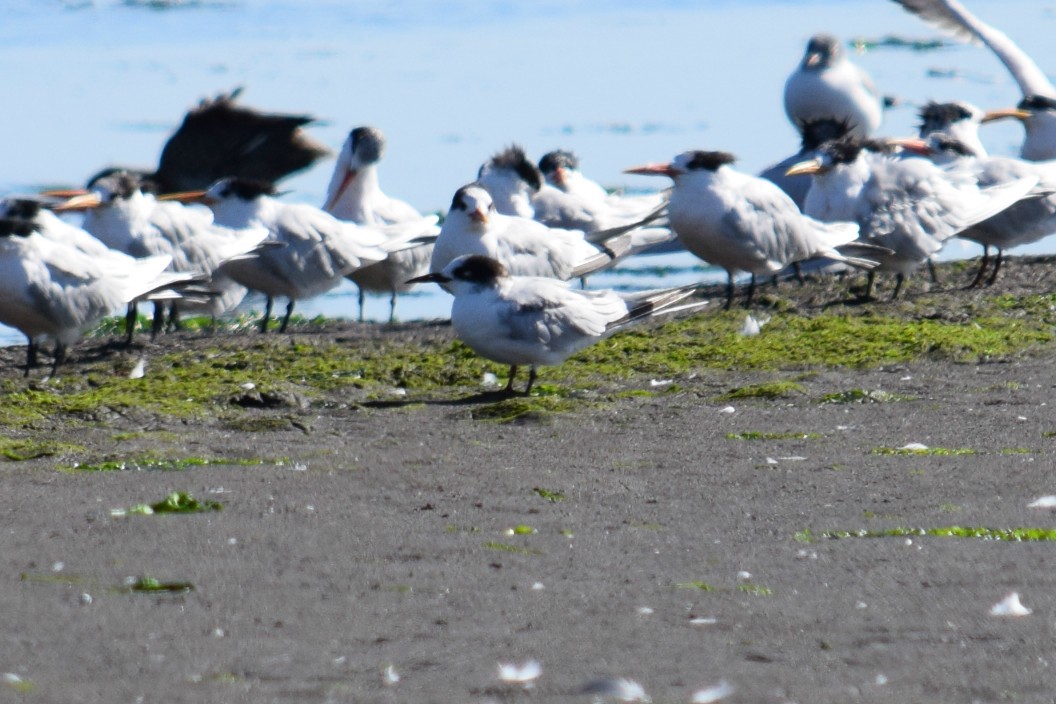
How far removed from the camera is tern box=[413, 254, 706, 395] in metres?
6.45

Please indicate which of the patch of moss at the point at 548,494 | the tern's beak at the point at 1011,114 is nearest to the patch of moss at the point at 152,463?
the patch of moss at the point at 548,494

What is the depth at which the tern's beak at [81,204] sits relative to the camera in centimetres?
907

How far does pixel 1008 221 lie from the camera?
9.81m

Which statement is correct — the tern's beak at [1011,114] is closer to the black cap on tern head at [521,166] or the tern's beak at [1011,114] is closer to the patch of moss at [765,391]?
the black cap on tern head at [521,166]

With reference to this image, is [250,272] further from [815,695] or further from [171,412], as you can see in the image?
[815,695]

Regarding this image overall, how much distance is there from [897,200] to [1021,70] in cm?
479

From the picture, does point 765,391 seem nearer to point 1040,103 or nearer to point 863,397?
point 863,397

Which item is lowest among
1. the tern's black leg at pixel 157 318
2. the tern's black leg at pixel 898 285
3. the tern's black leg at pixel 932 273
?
the tern's black leg at pixel 157 318

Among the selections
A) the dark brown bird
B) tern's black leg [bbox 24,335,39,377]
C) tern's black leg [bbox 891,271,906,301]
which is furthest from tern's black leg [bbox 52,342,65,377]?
tern's black leg [bbox 891,271,906,301]

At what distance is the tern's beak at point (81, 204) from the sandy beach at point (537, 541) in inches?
95.0

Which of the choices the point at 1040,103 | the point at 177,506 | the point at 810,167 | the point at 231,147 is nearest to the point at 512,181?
the point at 810,167

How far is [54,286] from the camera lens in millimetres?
7785

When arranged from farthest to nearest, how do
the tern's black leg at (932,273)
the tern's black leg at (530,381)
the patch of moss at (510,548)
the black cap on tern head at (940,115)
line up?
the black cap on tern head at (940,115) → the tern's black leg at (932,273) → the tern's black leg at (530,381) → the patch of moss at (510,548)

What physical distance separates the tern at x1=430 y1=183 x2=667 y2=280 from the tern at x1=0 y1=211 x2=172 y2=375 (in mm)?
1401
